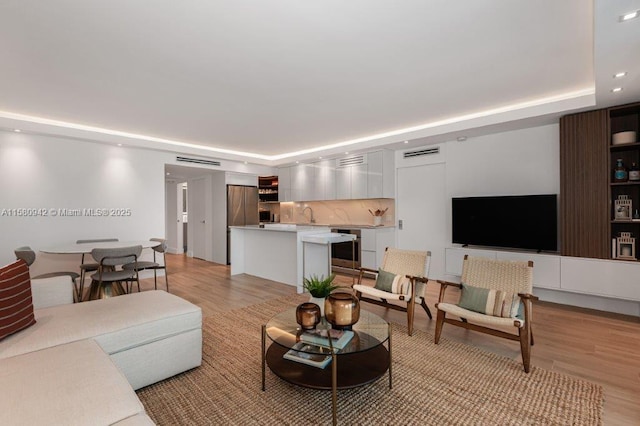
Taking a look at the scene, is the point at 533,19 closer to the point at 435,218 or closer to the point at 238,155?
the point at 435,218

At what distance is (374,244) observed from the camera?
611 centimetres

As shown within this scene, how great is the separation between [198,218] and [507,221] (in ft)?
24.8

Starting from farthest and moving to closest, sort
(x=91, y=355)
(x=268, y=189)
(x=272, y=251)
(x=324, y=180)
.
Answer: (x=268, y=189)
(x=324, y=180)
(x=272, y=251)
(x=91, y=355)

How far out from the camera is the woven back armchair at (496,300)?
2600 millimetres

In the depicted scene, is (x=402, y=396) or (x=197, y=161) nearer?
(x=402, y=396)

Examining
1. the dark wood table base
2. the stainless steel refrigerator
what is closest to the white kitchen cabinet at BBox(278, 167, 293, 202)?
the stainless steel refrigerator

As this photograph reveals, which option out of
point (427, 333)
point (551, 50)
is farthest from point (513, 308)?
point (551, 50)

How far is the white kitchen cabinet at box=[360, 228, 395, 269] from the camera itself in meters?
6.09

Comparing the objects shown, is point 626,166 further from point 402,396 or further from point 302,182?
point 302,182

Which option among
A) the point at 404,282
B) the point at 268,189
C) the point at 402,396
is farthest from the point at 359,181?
the point at 402,396

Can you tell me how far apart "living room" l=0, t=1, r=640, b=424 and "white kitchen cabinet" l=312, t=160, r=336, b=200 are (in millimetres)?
247

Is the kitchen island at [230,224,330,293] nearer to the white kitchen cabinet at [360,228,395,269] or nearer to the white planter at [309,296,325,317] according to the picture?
the white kitchen cabinet at [360,228,395,269]

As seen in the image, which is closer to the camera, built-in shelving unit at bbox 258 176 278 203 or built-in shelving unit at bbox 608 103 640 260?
built-in shelving unit at bbox 608 103 640 260

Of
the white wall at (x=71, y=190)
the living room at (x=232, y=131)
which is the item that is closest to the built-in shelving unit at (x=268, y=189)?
the living room at (x=232, y=131)
